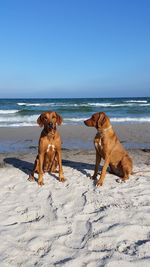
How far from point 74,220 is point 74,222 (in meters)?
0.06

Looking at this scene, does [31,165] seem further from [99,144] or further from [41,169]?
[99,144]

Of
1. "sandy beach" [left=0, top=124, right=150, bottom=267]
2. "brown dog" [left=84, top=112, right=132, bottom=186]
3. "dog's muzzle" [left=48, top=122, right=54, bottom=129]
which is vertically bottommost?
"sandy beach" [left=0, top=124, right=150, bottom=267]

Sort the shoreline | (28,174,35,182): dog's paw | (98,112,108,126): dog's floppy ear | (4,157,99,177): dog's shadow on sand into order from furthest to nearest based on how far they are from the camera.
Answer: the shoreline < (4,157,99,177): dog's shadow on sand < (28,174,35,182): dog's paw < (98,112,108,126): dog's floppy ear

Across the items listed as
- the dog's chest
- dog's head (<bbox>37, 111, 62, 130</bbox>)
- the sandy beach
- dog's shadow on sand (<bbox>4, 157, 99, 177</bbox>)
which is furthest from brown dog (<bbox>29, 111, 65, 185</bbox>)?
dog's shadow on sand (<bbox>4, 157, 99, 177</bbox>)

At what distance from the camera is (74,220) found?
424 centimetres

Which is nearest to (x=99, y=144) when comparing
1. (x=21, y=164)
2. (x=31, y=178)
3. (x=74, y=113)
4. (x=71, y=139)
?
(x=31, y=178)

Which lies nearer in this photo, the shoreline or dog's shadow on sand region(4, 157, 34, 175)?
dog's shadow on sand region(4, 157, 34, 175)

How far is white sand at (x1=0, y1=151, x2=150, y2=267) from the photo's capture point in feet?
10.9

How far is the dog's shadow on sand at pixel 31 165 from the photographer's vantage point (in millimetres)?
6919

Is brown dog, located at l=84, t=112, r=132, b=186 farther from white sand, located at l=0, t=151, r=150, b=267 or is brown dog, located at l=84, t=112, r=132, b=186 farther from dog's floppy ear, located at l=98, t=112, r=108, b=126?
white sand, located at l=0, t=151, r=150, b=267

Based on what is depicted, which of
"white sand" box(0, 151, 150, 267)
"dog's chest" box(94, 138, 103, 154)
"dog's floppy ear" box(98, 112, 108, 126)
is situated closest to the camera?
"white sand" box(0, 151, 150, 267)

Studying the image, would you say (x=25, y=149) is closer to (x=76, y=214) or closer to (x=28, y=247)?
(x=76, y=214)

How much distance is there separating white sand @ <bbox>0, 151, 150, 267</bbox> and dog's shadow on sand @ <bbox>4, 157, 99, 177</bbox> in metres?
0.39

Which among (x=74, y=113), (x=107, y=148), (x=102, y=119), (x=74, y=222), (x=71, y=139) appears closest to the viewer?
(x=74, y=222)
